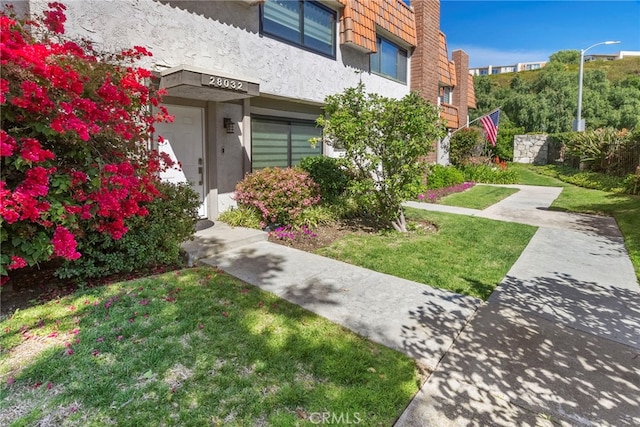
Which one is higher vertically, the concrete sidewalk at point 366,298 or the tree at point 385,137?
the tree at point 385,137

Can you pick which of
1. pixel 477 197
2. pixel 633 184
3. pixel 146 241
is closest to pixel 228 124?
pixel 146 241

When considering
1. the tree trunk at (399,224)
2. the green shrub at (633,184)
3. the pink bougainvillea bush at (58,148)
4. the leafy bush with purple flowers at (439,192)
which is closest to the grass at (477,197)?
the leafy bush with purple flowers at (439,192)

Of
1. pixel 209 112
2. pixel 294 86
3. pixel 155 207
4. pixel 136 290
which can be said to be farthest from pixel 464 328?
pixel 294 86

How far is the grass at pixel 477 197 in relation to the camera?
11.0 meters

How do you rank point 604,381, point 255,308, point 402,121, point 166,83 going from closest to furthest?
point 604,381 < point 255,308 < point 166,83 < point 402,121

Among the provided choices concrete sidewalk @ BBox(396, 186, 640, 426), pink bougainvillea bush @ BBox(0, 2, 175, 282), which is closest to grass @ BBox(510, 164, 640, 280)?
concrete sidewalk @ BBox(396, 186, 640, 426)

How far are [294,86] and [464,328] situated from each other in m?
6.80

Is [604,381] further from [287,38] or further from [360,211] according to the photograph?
[287,38]

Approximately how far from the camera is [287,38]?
843 cm

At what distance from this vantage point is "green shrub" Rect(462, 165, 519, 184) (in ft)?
57.4

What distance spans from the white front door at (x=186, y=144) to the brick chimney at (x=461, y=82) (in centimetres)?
1636

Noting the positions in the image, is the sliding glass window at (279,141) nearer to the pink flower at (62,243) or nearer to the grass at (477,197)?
the grass at (477,197)

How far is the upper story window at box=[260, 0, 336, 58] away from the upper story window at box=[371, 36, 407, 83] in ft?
7.30

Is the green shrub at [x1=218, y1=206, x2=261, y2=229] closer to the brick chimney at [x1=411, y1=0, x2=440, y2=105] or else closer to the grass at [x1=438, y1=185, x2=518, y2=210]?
the grass at [x1=438, y1=185, x2=518, y2=210]
